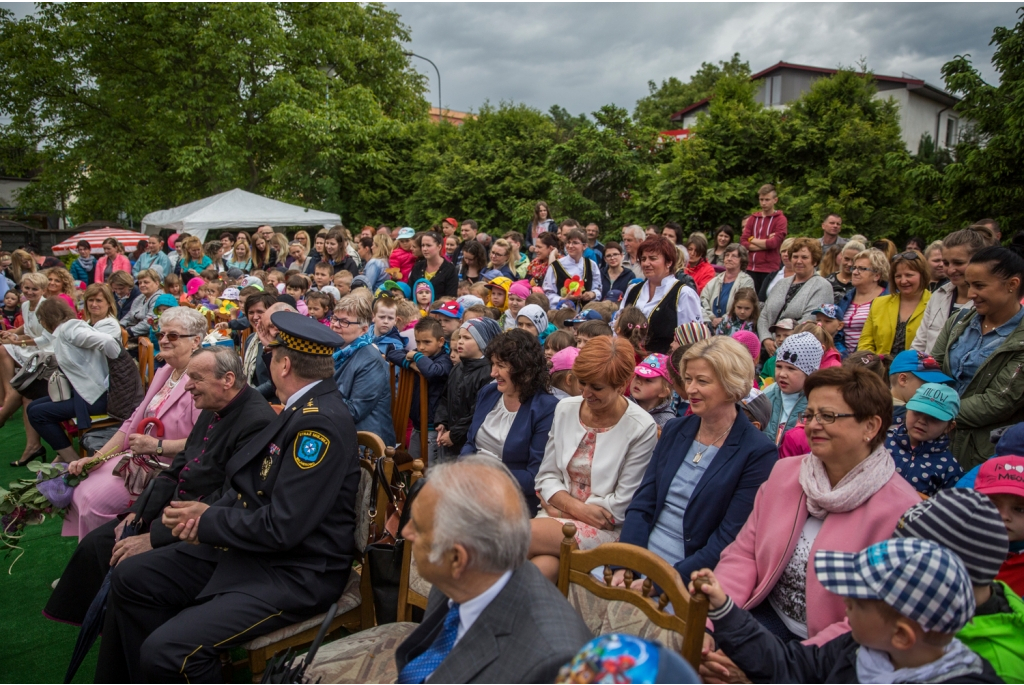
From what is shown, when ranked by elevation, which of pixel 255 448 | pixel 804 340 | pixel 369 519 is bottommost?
pixel 369 519

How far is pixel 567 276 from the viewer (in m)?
7.86

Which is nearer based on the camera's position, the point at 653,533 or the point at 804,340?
the point at 653,533

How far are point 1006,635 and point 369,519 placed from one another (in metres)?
2.45

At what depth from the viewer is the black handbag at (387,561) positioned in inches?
121

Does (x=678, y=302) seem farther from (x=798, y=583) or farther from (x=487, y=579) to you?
(x=487, y=579)

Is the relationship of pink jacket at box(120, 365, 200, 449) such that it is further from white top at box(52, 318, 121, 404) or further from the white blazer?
the white blazer

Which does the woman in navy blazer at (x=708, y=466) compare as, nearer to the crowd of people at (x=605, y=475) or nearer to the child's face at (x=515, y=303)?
the crowd of people at (x=605, y=475)

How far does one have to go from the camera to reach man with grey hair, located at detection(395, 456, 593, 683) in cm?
174

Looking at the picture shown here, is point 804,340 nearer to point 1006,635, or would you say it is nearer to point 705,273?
point 1006,635

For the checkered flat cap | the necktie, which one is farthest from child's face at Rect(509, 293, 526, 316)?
the checkered flat cap

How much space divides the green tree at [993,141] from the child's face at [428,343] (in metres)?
6.81

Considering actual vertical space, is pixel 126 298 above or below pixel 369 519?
above

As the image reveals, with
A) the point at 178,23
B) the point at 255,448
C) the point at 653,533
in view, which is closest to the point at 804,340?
the point at 653,533

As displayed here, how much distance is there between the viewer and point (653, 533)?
2910 millimetres
